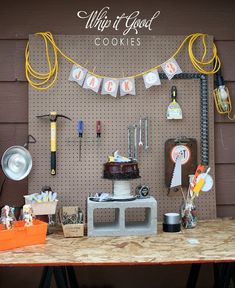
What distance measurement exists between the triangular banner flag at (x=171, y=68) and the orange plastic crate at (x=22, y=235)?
101 centimetres

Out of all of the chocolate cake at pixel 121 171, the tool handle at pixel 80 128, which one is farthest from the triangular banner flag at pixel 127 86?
the chocolate cake at pixel 121 171

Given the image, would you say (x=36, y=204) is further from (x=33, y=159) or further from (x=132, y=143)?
(x=132, y=143)

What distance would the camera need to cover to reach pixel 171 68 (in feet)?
7.43

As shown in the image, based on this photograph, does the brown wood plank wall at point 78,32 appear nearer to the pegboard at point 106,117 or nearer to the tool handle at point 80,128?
the pegboard at point 106,117

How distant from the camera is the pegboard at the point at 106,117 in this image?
225cm

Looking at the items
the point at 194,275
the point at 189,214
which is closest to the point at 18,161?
the point at 189,214

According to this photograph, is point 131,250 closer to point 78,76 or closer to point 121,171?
point 121,171

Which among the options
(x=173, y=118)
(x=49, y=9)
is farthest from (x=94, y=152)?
(x=49, y=9)

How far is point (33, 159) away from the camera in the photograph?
7.34ft

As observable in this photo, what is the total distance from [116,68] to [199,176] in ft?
2.32

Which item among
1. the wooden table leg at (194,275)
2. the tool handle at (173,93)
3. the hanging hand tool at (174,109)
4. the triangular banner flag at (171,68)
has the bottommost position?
the wooden table leg at (194,275)

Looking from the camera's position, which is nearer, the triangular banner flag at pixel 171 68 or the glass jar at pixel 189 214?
the glass jar at pixel 189 214

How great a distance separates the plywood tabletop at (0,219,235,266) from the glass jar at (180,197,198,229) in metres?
0.07

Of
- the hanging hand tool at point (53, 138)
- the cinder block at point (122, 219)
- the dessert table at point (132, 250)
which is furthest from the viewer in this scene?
the hanging hand tool at point (53, 138)
